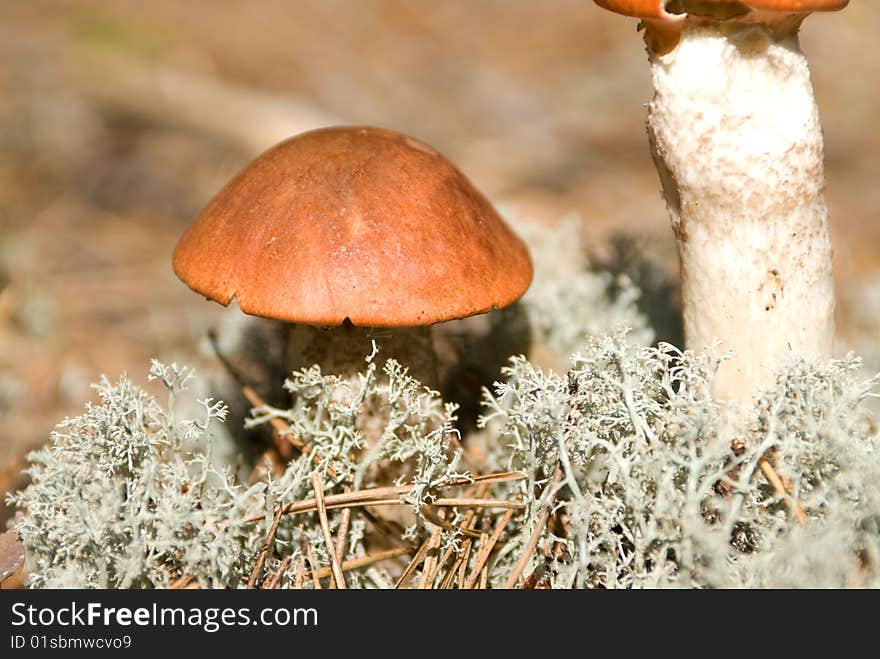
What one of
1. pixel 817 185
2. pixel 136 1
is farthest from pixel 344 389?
pixel 136 1

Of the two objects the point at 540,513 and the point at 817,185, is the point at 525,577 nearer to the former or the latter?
the point at 540,513

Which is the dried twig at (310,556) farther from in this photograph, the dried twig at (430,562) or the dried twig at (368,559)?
the dried twig at (430,562)

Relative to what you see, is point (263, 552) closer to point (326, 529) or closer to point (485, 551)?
point (326, 529)

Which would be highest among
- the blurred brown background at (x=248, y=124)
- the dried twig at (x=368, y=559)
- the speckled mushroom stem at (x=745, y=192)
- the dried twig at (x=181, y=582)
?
the blurred brown background at (x=248, y=124)

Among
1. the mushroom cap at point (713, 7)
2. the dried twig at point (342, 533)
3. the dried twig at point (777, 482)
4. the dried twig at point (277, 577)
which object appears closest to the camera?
the mushroom cap at point (713, 7)

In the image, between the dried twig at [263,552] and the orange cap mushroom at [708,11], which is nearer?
the orange cap mushroom at [708,11]

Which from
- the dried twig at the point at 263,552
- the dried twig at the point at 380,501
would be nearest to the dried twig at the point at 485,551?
the dried twig at the point at 380,501
